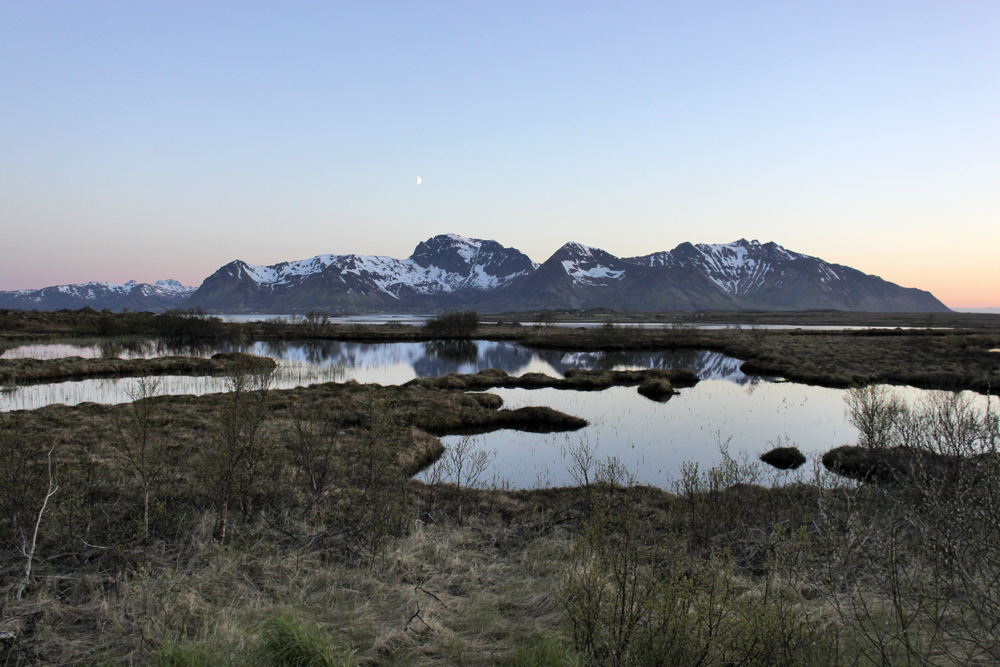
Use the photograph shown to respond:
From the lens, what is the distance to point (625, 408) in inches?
1233

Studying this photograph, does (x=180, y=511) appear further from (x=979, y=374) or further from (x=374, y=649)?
(x=979, y=374)

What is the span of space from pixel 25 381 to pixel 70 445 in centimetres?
2739

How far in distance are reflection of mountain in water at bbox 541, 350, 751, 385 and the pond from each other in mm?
123

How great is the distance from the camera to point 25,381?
36.1 metres

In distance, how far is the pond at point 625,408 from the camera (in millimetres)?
20641

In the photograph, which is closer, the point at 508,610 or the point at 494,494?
the point at 508,610

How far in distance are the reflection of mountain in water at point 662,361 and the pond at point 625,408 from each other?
4.8 inches

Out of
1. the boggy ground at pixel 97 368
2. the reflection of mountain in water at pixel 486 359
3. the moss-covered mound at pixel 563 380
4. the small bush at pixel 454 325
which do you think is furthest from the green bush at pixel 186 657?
the small bush at pixel 454 325

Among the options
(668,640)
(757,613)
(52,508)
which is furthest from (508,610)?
(52,508)

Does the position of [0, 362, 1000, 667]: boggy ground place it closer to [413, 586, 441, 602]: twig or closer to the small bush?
[413, 586, 441, 602]: twig

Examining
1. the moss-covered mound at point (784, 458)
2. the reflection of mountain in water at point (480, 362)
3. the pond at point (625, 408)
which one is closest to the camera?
the moss-covered mound at point (784, 458)

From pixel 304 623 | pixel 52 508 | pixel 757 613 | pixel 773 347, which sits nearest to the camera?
pixel 757 613

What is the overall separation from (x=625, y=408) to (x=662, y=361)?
28.0 metres

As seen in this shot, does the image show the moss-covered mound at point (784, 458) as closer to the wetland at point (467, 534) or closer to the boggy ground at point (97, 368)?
the wetland at point (467, 534)
